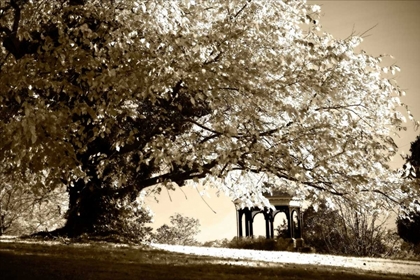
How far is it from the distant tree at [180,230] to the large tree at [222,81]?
49.2 metres

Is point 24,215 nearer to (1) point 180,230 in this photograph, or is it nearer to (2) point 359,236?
(1) point 180,230

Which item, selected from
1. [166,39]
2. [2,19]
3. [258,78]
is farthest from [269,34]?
[2,19]

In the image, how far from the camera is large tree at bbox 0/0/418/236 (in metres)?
10.3

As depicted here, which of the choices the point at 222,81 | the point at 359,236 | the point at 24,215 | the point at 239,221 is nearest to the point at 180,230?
the point at 24,215

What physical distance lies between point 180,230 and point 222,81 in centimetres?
5453

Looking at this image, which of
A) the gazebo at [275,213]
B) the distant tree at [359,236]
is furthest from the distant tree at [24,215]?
the distant tree at [359,236]

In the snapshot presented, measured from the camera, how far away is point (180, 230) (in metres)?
62.9

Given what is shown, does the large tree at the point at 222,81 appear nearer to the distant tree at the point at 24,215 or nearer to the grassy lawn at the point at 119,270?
the grassy lawn at the point at 119,270

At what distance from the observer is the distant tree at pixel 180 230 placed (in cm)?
6113

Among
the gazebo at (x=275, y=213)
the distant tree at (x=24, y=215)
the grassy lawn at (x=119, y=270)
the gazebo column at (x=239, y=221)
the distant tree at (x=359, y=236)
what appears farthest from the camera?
the distant tree at (x=24, y=215)

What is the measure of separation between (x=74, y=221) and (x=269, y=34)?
40.4 feet

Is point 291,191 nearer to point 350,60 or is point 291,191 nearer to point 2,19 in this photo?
point 350,60

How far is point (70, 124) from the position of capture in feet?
34.0

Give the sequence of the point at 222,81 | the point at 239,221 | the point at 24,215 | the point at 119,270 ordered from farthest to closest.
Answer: the point at 24,215, the point at 239,221, the point at 222,81, the point at 119,270
